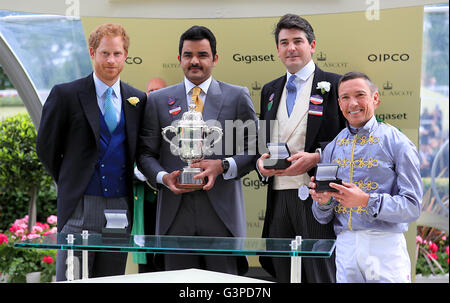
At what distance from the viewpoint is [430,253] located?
740 cm

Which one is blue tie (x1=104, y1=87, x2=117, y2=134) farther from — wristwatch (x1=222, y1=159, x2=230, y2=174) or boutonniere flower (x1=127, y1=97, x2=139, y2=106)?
wristwatch (x1=222, y1=159, x2=230, y2=174)

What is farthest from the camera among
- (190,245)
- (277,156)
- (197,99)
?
(197,99)

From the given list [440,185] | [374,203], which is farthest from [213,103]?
[440,185]

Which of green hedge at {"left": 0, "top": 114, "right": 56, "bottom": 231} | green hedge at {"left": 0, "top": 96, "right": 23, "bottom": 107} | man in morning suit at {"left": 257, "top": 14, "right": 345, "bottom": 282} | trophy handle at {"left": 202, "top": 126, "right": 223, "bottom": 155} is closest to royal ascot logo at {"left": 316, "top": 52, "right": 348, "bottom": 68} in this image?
man in morning suit at {"left": 257, "top": 14, "right": 345, "bottom": 282}

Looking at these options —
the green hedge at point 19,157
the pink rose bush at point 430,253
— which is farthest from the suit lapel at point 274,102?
the green hedge at point 19,157

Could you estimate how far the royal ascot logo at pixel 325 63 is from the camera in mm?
5336

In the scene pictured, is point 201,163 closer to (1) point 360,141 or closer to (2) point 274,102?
(2) point 274,102

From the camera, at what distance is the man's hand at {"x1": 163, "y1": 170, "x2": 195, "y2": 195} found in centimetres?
438

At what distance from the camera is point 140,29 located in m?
5.43

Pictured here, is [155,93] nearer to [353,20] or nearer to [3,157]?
[353,20]

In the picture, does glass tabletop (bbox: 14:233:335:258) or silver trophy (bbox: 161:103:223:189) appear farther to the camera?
silver trophy (bbox: 161:103:223:189)

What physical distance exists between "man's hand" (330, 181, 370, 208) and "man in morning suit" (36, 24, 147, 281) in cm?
151

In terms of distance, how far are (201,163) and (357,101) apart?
1.11 meters
